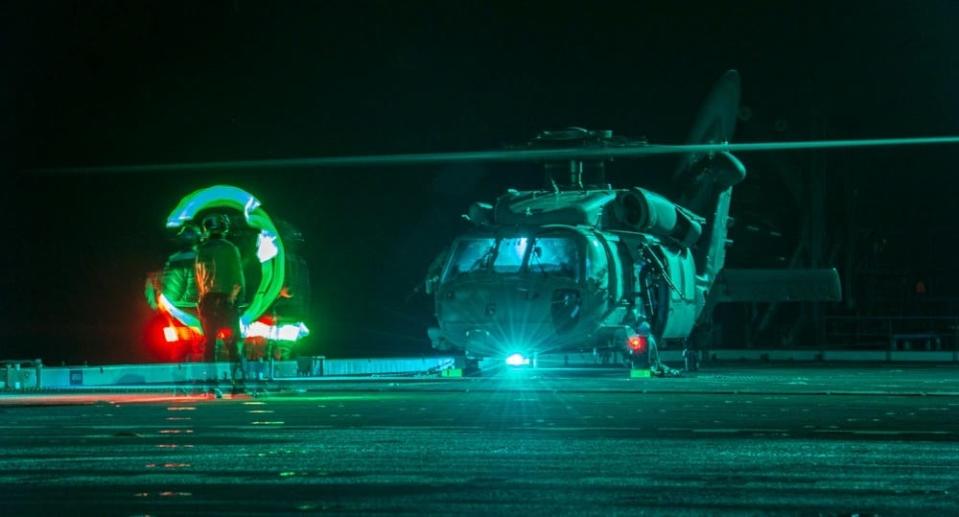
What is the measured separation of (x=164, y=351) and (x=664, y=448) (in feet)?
99.2

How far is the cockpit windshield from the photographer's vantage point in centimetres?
3023

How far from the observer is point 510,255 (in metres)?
30.6

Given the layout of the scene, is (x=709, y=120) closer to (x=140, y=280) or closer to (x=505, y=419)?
(x=140, y=280)

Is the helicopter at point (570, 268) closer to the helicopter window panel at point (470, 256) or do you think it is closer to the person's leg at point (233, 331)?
the helicopter window panel at point (470, 256)

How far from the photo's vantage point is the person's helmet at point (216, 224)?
37.8 meters

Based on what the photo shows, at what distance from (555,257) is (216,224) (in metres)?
11.3

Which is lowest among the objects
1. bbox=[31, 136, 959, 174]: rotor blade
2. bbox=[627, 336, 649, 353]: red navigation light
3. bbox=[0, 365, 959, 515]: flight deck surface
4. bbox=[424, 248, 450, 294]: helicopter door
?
bbox=[0, 365, 959, 515]: flight deck surface

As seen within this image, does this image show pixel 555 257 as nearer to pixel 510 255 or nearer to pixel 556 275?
pixel 556 275

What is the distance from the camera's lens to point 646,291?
33.0m

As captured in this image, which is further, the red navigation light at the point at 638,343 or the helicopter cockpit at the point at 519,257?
the red navigation light at the point at 638,343

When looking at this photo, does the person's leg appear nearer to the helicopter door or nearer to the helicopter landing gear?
the helicopter door

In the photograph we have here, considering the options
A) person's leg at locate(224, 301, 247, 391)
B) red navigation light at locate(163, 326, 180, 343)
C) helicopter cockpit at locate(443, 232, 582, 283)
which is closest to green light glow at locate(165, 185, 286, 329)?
red navigation light at locate(163, 326, 180, 343)

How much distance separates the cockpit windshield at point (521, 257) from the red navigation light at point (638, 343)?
2.86m

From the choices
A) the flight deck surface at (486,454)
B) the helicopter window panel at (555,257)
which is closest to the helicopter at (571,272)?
the helicopter window panel at (555,257)
